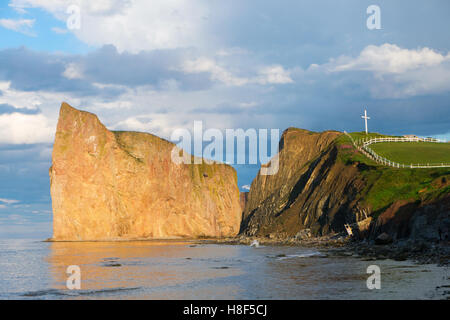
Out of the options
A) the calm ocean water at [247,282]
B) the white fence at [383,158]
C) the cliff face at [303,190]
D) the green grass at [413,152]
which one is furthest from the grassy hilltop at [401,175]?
the calm ocean water at [247,282]

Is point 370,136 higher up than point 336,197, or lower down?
higher up

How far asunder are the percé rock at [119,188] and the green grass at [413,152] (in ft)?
255

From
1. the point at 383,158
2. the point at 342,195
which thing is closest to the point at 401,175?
the point at 342,195

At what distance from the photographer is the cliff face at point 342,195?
52.6 meters

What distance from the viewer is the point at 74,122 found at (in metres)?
136

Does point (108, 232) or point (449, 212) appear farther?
point (108, 232)

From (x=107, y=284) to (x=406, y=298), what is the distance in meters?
20.5

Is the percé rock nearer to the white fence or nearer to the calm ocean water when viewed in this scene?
the white fence

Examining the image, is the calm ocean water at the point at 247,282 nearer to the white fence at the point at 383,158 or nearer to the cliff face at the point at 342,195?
the cliff face at the point at 342,195

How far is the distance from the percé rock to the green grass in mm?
77665
